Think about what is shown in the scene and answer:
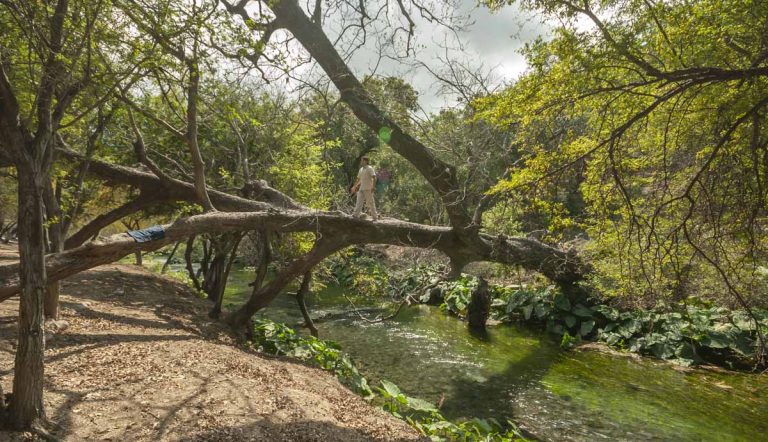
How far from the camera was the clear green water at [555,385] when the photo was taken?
295 inches

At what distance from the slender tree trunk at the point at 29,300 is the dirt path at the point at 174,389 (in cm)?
26

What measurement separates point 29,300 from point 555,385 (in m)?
9.14

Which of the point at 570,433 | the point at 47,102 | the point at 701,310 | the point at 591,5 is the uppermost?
the point at 591,5

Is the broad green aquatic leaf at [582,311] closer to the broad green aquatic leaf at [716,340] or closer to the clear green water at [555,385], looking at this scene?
the clear green water at [555,385]

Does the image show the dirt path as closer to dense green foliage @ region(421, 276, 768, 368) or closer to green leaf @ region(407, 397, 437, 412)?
green leaf @ region(407, 397, 437, 412)

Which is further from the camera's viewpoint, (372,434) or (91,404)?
(372,434)

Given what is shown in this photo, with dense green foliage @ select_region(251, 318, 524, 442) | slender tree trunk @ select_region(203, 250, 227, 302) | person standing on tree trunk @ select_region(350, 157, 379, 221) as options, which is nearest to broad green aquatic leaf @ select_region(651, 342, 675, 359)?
dense green foliage @ select_region(251, 318, 524, 442)

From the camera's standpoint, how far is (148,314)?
941 cm

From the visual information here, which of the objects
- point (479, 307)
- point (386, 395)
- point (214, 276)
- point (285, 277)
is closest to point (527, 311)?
point (479, 307)

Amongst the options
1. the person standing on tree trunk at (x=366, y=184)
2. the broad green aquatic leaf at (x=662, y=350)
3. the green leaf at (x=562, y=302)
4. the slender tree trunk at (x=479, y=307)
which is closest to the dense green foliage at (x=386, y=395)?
the person standing on tree trunk at (x=366, y=184)

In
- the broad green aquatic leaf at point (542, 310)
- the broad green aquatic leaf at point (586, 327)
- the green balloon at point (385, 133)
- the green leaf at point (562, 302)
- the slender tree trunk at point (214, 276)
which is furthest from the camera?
the broad green aquatic leaf at point (542, 310)

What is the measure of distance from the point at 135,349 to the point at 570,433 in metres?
6.80

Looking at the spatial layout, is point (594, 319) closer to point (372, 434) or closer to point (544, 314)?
point (544, 314)

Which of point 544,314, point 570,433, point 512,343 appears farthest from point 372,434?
point 544,314
